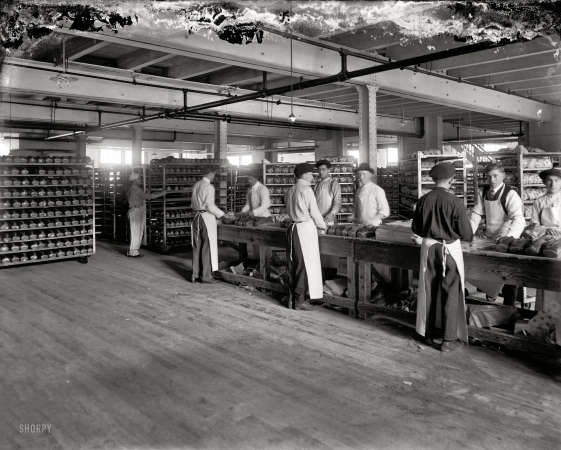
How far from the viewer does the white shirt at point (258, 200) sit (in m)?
8.67

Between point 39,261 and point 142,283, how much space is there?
2.95 metres

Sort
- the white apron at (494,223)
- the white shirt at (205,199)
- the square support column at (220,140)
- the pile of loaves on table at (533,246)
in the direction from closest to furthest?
the pile of loaves on table at (533,246), the white apron at (494,223), the white shirt at (205,199), the square support column at (220,140)

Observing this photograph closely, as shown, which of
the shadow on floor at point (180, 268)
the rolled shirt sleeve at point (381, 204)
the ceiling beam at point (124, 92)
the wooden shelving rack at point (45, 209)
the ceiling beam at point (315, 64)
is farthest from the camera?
the wooden shelving rack at point (45, 209)

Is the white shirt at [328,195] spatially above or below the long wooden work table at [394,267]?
above

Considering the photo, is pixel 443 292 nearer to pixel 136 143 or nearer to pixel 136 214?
pixel 136 214

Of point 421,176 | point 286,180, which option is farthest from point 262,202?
point 421,176

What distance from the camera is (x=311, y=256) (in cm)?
600

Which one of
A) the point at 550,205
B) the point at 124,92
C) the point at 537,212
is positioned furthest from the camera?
the point at 124,92

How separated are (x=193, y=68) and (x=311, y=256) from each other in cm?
499

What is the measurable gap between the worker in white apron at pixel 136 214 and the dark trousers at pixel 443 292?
305 inches

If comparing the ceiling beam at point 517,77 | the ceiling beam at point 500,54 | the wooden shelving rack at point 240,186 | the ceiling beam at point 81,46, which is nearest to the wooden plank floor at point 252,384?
the ceiling beam at point 81,46

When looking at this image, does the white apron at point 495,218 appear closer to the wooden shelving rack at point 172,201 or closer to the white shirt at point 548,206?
the white shirt at point 548,206

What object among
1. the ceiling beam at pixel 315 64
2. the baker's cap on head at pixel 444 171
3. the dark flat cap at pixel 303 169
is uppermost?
the ceiling beam at pixel 315 64

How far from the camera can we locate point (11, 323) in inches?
222
